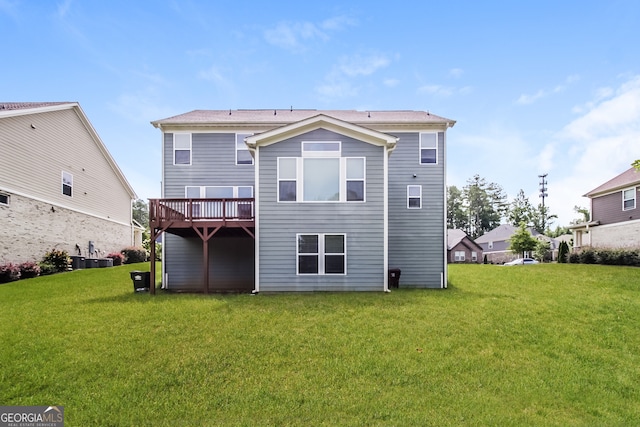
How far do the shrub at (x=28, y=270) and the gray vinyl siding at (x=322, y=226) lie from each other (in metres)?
10.4

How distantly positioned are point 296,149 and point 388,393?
354 inches

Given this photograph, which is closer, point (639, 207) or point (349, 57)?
point (349, 57)

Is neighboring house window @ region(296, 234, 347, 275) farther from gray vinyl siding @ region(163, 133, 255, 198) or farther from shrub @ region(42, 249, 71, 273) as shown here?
shrub @ region(42, 249, 71, 273)

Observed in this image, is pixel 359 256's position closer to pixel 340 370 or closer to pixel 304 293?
pixel 304 293

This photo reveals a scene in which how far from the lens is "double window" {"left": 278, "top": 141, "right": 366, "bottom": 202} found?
12695mm

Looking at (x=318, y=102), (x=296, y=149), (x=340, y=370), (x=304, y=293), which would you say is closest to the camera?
(x=340, y=370)

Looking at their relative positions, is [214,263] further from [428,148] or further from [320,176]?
[428,148]

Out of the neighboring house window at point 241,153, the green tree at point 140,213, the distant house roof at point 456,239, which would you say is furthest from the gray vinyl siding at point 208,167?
the green tree at point 140,213

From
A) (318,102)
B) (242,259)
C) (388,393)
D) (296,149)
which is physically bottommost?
(388,393)

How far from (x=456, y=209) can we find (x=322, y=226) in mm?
55597

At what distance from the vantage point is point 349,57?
635 inches

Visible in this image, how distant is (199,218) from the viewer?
41.8 ft

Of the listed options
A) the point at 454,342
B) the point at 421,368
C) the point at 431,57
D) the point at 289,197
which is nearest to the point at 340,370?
the point at 421,368

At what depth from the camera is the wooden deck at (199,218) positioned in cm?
1252
